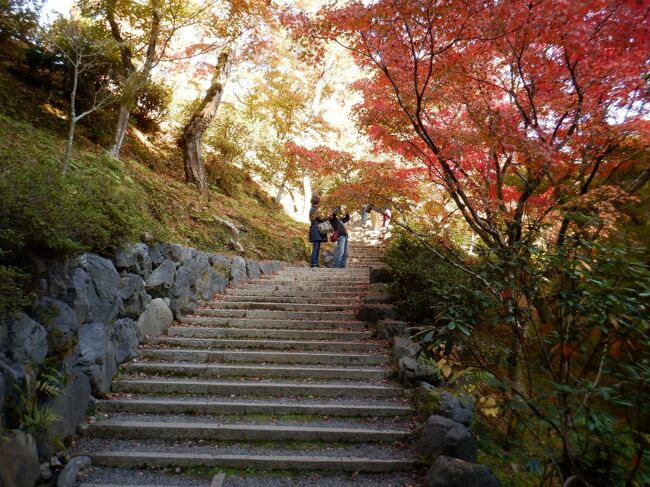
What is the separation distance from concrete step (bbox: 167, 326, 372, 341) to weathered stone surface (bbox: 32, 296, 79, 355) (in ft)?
7.40

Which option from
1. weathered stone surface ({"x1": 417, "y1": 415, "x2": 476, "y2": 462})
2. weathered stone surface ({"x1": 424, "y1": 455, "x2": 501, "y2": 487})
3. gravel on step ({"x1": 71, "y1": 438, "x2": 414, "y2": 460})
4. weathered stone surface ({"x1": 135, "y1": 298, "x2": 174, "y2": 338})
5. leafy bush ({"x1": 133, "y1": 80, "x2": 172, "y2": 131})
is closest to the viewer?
weathered stone surface ({"x1": 424, "y1": 455, "x2": 501, "y2": 487})

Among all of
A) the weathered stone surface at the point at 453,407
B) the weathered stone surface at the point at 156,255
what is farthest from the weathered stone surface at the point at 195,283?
the weathered stone surface at the point at 453,407

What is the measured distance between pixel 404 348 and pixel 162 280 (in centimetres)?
394

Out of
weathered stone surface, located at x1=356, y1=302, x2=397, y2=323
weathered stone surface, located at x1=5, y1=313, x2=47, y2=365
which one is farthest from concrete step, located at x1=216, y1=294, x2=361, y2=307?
weathered stone surface, located at x1=5, y1=313, x2=47, y2=365

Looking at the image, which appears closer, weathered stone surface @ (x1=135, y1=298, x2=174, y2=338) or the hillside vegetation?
the hillside vegetation

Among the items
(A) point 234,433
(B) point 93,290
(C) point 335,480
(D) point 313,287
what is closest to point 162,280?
(B) point 93,290

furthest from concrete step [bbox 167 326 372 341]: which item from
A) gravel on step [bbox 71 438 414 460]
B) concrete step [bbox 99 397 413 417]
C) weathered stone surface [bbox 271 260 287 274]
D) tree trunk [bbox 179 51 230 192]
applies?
tree trunk [bbox 179 51 230 192]

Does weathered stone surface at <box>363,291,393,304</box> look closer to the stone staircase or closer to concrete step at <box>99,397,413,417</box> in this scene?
the stone staircase

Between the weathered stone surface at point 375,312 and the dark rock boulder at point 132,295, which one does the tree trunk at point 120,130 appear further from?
the weathered stone surface at point 375,312

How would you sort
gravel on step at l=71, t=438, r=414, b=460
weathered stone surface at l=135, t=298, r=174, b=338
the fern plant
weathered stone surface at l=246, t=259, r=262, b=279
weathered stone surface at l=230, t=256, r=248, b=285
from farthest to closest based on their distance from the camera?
1. weathered stone surface at l=246, t=259, r=262, b=279
2. weathered stone surface at l=230, t=256, r=248, b=285
3. weathered stone surface at l=135, t=298, r=174, b=338
4. gravel on step at l=71, t=438, r=414, b=460
5. the fern plant

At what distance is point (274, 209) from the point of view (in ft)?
54.7

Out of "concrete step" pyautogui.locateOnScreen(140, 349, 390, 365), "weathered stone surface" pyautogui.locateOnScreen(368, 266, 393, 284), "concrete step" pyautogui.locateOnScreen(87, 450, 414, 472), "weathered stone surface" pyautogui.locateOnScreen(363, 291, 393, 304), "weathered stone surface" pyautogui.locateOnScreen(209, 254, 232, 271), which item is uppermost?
"weathered stone surface" pyautogui.locateOnScreen(368, 266, 393, 284)

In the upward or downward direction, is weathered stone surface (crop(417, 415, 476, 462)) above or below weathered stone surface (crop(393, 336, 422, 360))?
below

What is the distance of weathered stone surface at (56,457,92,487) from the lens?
342 cm
